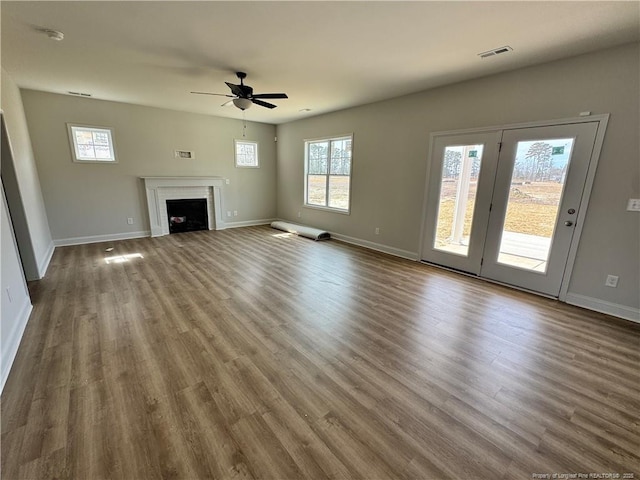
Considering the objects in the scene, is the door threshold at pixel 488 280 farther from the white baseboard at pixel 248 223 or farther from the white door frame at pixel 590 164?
the white baseboard at pixel 248 223

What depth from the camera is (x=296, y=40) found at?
2.73m

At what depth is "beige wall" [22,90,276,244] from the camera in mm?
4828

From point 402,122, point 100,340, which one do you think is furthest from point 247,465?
point 402,122

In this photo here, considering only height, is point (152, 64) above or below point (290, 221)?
above

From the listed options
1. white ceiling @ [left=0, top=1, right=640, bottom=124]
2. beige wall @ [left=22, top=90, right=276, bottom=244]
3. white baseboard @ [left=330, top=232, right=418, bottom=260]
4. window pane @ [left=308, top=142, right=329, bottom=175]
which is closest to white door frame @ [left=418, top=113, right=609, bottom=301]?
white ceiling @ [left=0, top=1, right=640, bottom=124]

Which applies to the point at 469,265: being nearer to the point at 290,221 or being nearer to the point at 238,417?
the point at 238,417

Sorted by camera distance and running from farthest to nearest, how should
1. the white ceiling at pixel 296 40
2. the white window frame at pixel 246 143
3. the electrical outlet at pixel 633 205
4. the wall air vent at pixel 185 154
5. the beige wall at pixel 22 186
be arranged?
the white window frame at pixel 246 143 < the wall air vent at pixel 185 154 < the beige wall at pixel 22 186 < the electrical outlet at pixel 633 205 < the white ceiling at pixel 296 40

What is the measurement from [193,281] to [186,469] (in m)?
2.63

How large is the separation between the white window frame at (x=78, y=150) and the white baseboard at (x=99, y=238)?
58.3 inches

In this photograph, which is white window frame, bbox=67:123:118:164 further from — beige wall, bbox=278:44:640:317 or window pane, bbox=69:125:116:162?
beige wall, bbox=278:44:640:317

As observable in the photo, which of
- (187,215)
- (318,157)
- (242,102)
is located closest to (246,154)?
(318,157)

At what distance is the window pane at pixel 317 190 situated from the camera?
6.52 meters

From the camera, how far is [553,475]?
54.1 inches

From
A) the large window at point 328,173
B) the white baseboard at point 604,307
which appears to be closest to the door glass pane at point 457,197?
the white baseboard at point 604,307
